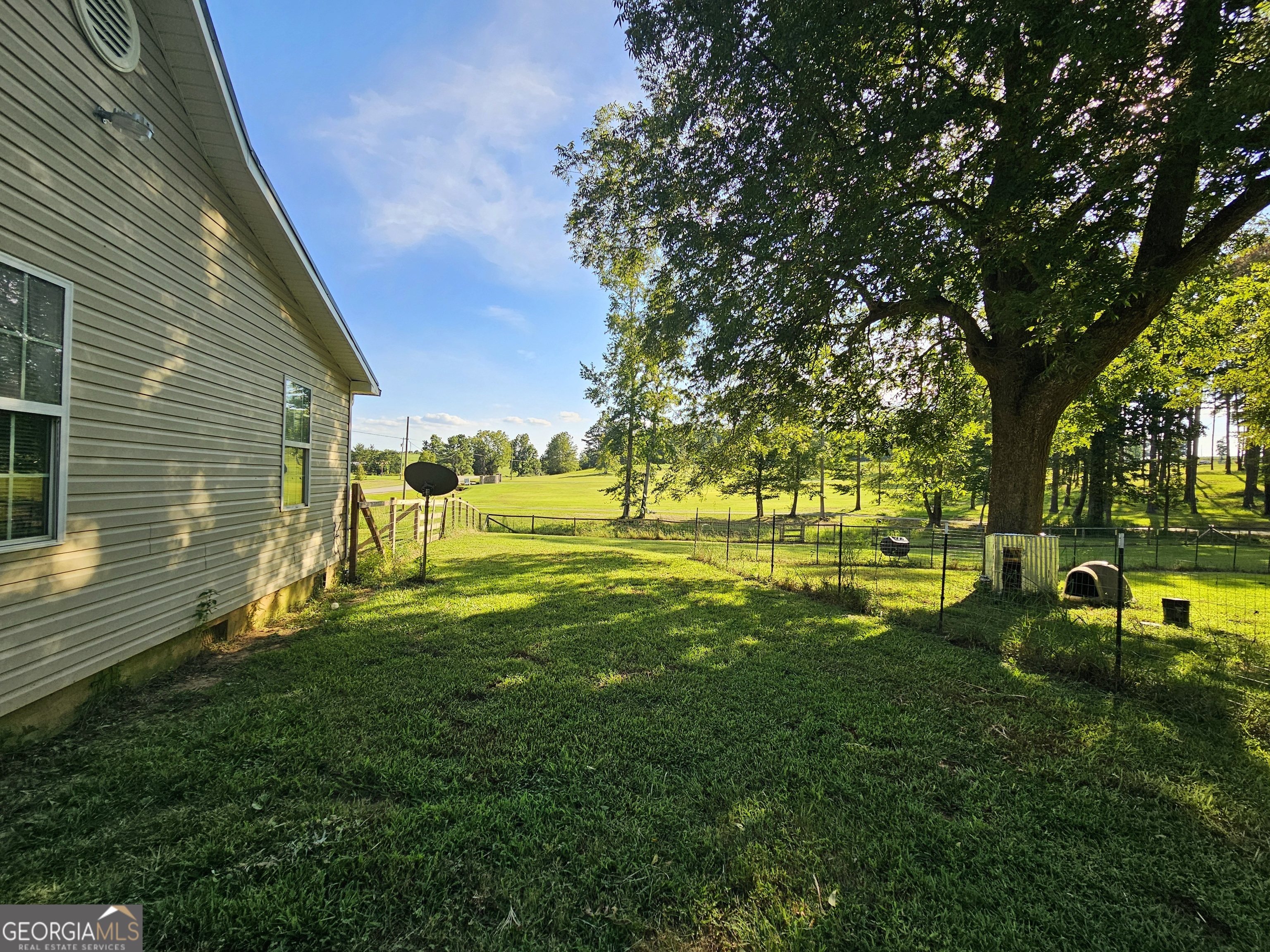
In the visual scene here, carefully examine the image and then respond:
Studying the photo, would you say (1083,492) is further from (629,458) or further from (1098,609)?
(1098,609)

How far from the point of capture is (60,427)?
336 cm

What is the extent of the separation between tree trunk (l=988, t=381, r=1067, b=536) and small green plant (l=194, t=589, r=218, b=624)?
37.6 feet

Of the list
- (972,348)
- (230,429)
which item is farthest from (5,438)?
(972,348)

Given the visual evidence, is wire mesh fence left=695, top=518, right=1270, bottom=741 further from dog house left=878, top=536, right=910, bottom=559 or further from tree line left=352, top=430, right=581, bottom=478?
tree line left=352, top=430, right=581, bottom=478

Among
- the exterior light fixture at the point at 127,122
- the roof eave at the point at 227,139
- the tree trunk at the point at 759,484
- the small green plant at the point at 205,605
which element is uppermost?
the roof eave at the point at 227,139

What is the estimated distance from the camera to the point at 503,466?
4176 inches

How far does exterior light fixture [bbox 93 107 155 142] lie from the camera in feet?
12.1

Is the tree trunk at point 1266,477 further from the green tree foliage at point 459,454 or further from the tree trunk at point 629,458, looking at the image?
the green tree foliage at point 459,454

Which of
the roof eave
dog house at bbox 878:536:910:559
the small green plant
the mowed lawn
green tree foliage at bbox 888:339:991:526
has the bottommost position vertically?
dog house at bbox 878:536:910:559

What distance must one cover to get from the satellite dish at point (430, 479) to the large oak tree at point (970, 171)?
523 cm

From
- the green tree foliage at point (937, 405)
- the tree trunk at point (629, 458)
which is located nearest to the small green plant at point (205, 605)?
the green tree foliage at point (937, 405)

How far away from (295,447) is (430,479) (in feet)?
7.24

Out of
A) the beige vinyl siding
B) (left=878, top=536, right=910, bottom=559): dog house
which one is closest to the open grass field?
(left=878, top=536, right=910, bottom=559): dog house

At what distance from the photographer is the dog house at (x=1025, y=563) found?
8242 millimetres
